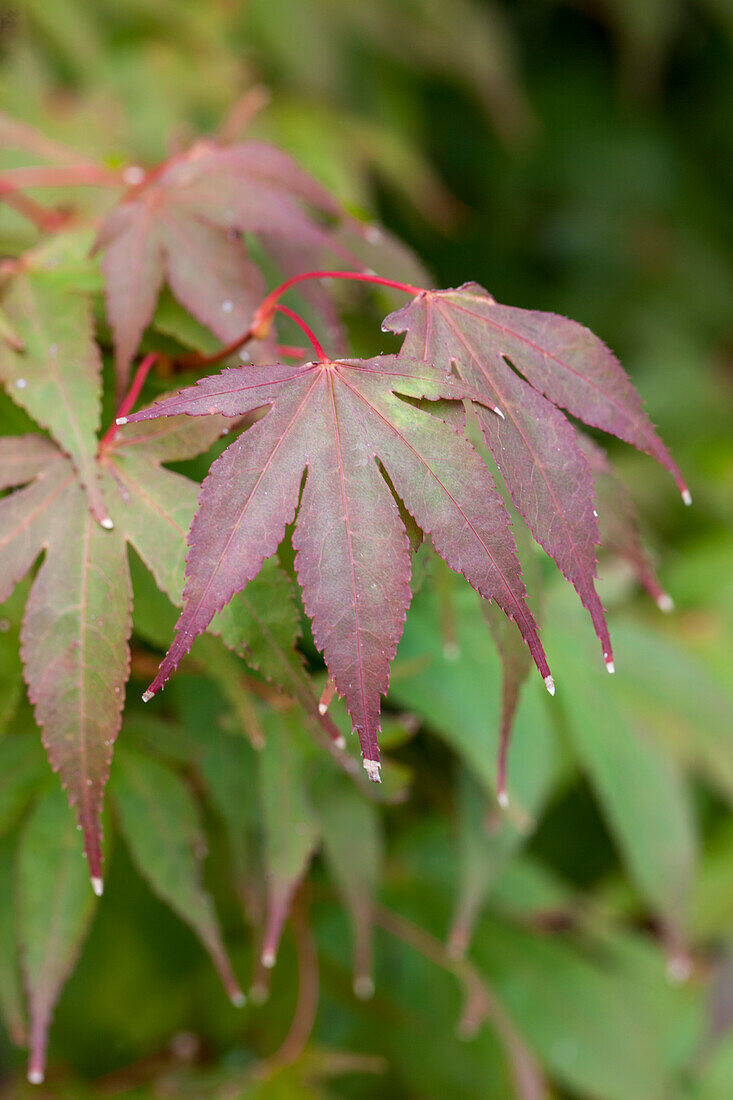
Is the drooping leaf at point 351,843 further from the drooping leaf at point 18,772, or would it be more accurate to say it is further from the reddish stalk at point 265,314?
the reddish stalk at point 265,314

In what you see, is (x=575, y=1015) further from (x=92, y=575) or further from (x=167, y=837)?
(x=92, y=575)

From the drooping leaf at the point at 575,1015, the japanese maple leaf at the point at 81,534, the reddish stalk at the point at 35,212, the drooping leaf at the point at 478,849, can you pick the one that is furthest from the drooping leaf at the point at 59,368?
the drooping leaf at the point at 575,1015

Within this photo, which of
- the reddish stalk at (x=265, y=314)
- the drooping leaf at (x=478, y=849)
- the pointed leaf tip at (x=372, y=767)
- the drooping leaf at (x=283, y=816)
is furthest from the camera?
the drooping leaf at (x=478, y=849)

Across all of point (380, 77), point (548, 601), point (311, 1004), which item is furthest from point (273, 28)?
point (311, 1004)

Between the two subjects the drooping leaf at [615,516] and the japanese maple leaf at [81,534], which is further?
the drooping leaf at [615,516]

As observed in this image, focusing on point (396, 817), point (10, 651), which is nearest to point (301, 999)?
point (396, 817)

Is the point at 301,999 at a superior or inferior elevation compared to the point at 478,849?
inferior

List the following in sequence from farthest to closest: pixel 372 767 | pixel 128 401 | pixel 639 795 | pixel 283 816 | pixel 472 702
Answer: pixel 639 795
pixel 472 702
pixel 283 816
pixel 128 401
pixel 372 767
